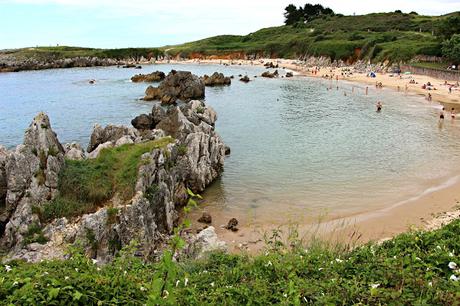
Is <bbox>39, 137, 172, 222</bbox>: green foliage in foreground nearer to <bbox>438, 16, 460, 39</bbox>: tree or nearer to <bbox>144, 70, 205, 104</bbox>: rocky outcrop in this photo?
<bbox>144, 70, 205, 104</bbox>: rocky outcrop

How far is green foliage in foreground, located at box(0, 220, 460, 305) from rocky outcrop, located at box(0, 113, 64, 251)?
9.75 metres

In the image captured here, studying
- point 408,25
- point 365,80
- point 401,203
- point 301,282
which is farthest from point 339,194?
point 408,25

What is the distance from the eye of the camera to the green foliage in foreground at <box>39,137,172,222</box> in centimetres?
2267

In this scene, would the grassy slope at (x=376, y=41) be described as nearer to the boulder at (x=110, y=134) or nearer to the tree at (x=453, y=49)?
the tree at (x=453, y=49)

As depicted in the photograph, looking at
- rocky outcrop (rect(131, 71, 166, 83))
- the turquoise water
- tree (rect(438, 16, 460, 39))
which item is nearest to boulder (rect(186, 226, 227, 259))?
the turquoise water

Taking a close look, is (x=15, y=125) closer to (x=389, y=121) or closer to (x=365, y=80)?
(x=389, y=121)

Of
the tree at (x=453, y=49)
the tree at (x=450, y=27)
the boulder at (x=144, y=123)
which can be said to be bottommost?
the boulder at (x=144, y=123)

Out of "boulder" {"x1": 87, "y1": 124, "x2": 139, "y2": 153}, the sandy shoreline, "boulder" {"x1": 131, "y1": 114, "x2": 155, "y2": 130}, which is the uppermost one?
"boulder" {"x1": 87, "y1": 124, "x2": 139, "y2": 153}

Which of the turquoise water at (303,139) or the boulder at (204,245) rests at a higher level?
the boulder at (204,245)

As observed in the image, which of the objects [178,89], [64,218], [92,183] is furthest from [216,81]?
[64,218]

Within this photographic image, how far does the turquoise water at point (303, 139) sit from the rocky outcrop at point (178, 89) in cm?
398

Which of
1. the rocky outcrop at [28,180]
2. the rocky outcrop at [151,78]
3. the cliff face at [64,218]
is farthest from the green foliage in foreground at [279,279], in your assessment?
the rocky outcrop at [151,78]

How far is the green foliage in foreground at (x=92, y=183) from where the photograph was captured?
22.7 meters

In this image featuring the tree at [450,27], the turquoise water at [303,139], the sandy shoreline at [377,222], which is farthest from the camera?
the tree at [450,27]
